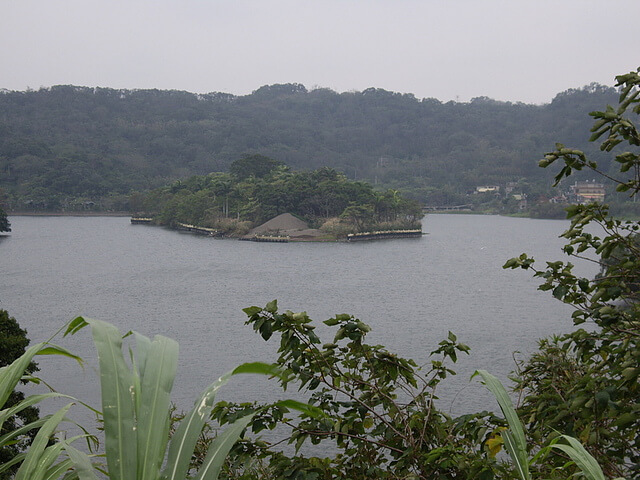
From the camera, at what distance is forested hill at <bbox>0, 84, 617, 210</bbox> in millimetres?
85562

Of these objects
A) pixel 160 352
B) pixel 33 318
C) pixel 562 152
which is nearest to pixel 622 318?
pixel 562 152

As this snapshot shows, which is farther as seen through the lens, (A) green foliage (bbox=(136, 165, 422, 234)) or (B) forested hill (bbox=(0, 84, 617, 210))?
(B) forested hill (bbox=(0, 84, 617, 210))

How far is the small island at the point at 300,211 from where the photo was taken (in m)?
52.1

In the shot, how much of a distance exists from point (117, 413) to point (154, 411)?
50 millimetres

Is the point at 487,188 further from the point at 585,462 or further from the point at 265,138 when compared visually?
the point at 585,462

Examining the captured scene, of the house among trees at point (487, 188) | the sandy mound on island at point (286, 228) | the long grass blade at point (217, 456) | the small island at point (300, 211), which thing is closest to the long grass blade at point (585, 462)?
the long grass blade at point (217, 456)

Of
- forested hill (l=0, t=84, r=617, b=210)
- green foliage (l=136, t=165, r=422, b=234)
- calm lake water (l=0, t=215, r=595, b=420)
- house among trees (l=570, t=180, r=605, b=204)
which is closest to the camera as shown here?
calm lake water (l=0, t=215, r=595, b=420)

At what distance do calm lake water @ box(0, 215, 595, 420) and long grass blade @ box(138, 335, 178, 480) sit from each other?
6933 mm

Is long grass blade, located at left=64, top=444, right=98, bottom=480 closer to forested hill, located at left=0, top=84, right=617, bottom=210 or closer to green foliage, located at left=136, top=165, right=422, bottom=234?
green foliage, located at left=136, top=165, right=422, bottom=234

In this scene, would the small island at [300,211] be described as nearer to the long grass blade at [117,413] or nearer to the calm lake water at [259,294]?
the calm lake water at [259,294]

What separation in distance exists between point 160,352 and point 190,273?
32.5 metres

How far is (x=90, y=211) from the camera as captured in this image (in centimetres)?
7950

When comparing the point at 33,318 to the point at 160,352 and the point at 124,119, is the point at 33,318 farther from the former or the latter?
the point at 124,119

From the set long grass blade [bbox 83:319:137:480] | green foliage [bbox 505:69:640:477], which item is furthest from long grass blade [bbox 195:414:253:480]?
green foliage [bbox 505:69:640:477]
